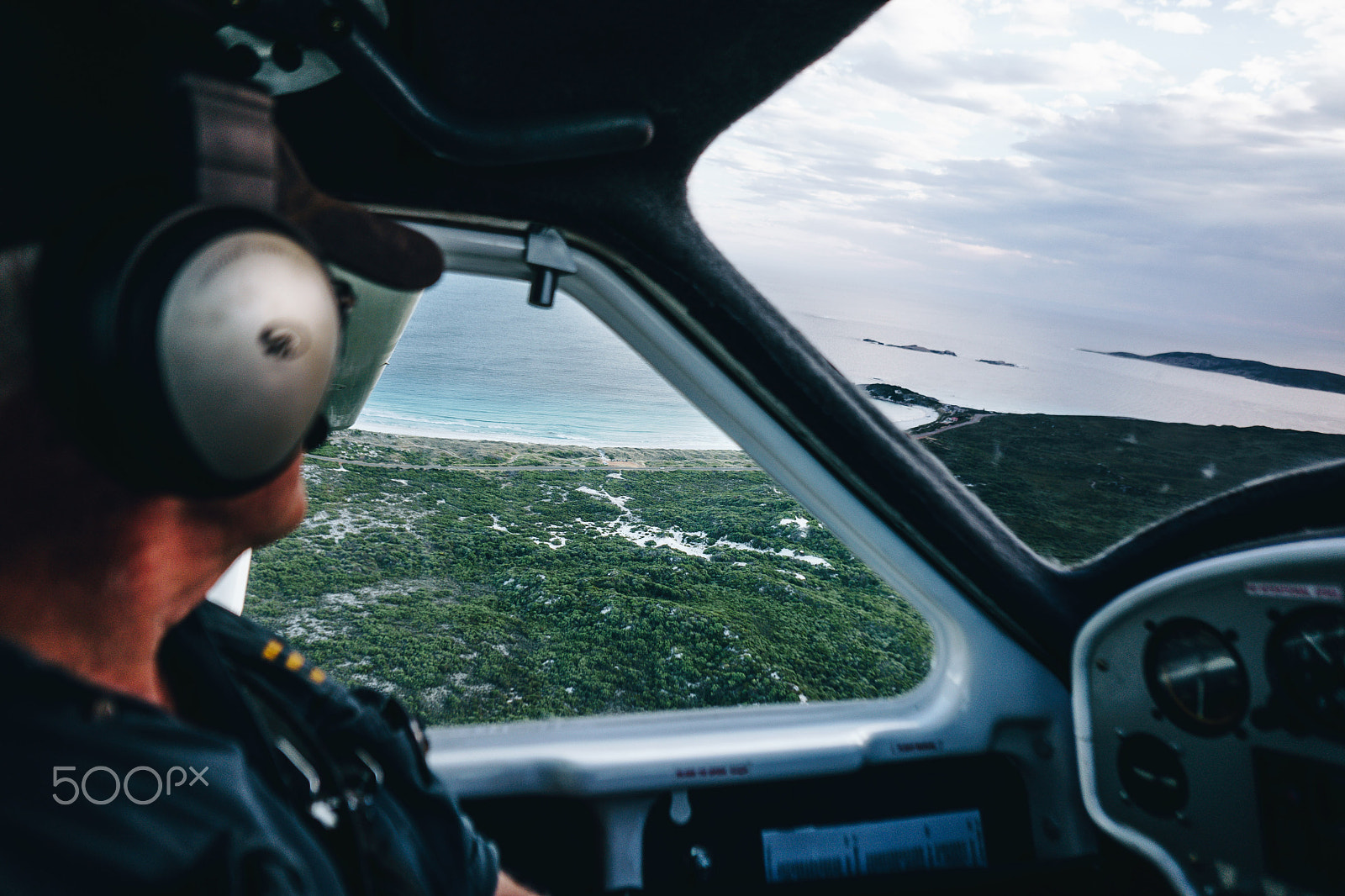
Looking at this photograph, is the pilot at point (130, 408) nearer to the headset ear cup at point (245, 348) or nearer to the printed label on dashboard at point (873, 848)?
the headset ear cup at point (245, 348)

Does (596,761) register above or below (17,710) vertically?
below

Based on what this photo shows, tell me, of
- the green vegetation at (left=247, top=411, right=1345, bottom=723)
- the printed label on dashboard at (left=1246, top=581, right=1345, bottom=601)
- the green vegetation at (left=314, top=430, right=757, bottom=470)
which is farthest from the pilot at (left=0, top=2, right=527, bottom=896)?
the green vegetation at (left=314, top=430, right=757, bottom=470)

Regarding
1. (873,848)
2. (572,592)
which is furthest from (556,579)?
(873,848)

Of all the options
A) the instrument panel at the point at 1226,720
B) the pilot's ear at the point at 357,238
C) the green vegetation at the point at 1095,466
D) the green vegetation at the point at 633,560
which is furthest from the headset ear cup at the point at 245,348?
the instrument panel at the point at 1226,720

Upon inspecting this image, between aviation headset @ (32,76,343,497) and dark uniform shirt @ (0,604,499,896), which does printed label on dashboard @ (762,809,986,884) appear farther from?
aviation headset @ (32,76,343,497)

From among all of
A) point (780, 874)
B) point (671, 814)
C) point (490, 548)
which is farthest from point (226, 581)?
point (490, 548)

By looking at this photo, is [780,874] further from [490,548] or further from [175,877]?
[490,548]
